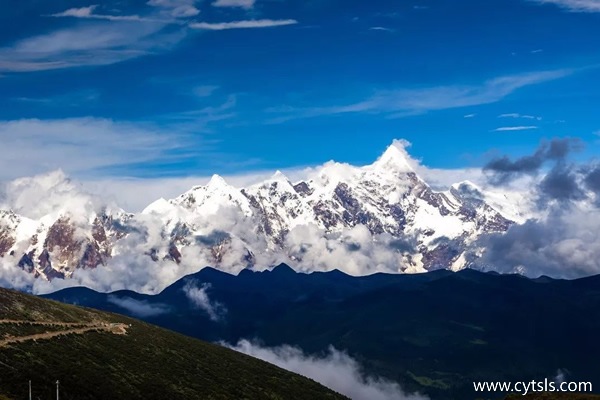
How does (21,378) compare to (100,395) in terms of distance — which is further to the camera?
(100,395)

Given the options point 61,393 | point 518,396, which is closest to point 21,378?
point 61,393

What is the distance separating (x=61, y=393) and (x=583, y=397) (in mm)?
120567

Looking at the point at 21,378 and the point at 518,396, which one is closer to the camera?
the point at 21,378

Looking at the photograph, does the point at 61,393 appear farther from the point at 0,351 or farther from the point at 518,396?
the point at 518,396

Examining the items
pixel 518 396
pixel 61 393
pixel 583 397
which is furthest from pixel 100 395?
pixel 583 397

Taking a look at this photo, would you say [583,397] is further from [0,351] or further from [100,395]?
[0,351]

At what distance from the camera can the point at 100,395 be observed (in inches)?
7721

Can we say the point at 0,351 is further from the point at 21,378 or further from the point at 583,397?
the point at 583,397

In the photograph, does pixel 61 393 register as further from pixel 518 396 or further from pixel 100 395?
pixel 518 396

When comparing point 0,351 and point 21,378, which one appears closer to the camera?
point 21,378

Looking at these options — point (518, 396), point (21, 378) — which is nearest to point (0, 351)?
point (21, 378)

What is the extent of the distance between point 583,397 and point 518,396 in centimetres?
1574

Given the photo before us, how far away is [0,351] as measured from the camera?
197875 mm

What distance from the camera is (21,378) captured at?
177 metres
